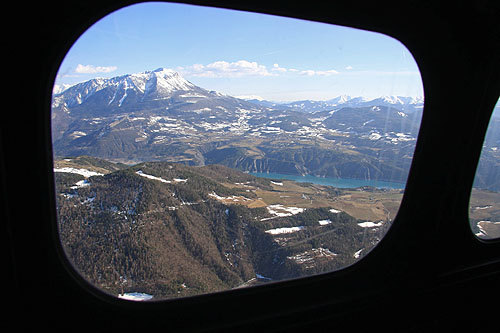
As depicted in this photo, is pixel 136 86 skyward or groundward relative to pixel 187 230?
skyward

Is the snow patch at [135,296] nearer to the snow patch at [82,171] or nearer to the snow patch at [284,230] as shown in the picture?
the snow patch at [82,171]

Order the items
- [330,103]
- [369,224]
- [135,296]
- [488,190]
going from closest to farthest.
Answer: [135,296] → [369,224] → [488,190] → [330,103]

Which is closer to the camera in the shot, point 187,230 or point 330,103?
point 187,230

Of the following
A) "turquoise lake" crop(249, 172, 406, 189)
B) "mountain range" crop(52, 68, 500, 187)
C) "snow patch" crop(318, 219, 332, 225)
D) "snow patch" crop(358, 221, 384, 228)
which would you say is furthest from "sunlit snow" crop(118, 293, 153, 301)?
"snow patch" crop(358, 221, 384, 228)

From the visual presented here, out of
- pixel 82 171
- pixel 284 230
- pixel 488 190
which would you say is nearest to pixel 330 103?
pixel 284 230

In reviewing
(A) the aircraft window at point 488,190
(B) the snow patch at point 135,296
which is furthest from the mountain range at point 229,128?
(B) the snow patch at point 135,296

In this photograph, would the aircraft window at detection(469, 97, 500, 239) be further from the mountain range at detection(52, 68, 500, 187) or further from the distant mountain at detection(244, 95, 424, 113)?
the distant mountain at detection(244, 95, 424, 113)

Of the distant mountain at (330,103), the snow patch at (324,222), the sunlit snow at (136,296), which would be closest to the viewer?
the sunlit snow at (136,296)

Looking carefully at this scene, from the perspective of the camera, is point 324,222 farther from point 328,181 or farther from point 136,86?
point 136,86
